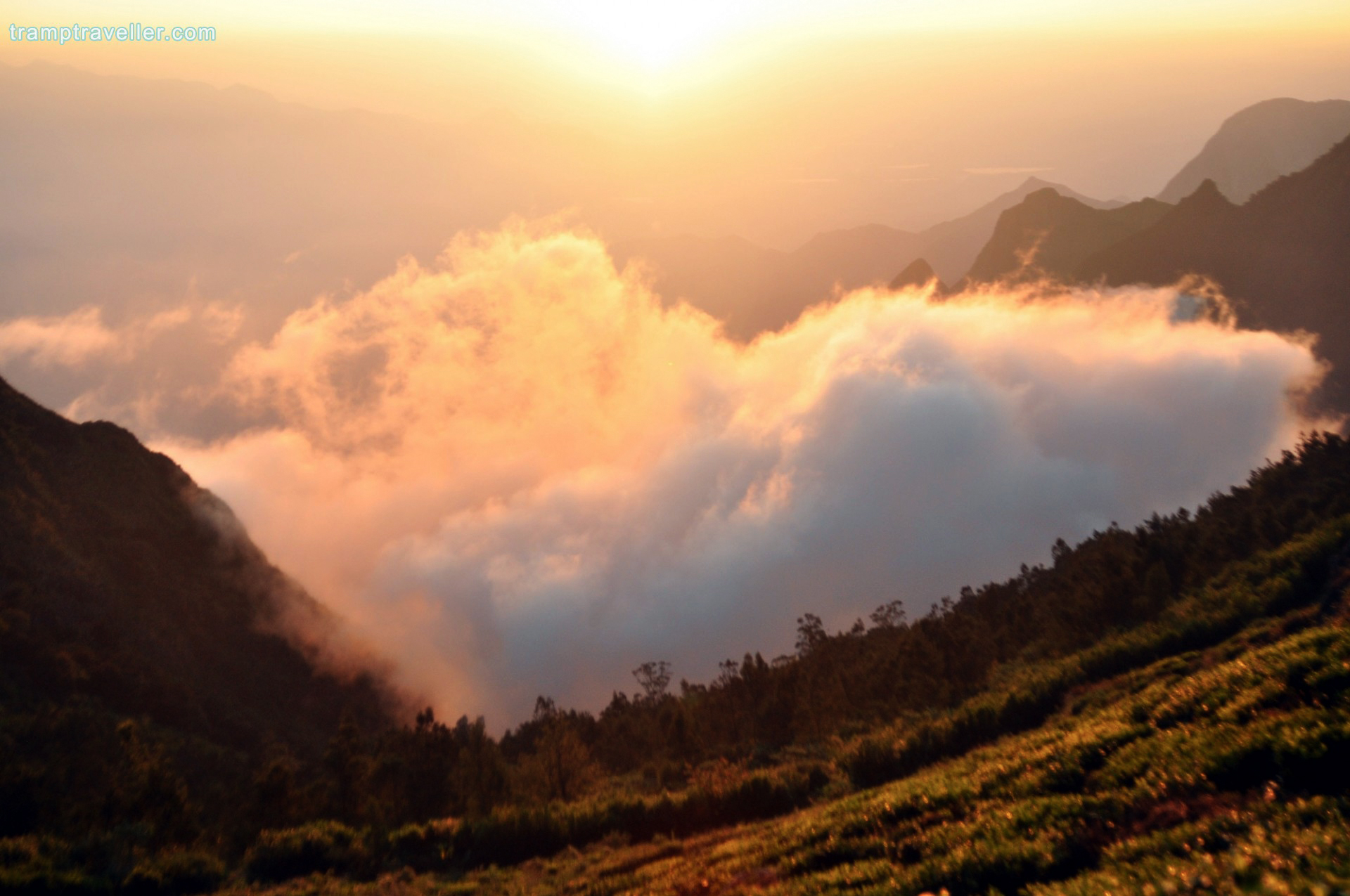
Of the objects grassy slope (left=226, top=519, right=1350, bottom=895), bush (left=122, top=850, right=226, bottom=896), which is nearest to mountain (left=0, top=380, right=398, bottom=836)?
bush (left=122, top=850, right=226, bottom=896)

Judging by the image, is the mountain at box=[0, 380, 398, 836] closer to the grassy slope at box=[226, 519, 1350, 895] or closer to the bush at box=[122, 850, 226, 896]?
the bush at box=[122, 850, 226, 896]

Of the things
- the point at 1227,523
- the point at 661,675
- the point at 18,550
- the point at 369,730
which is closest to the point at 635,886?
the point at 1227,523

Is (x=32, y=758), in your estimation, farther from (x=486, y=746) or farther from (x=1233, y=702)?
(x=1233, y=702)

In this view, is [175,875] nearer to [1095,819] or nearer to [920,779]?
[920,779]

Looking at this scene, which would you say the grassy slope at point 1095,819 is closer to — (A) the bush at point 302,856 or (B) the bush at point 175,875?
(A) the bush at point 302,856

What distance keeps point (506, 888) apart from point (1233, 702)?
18.3m

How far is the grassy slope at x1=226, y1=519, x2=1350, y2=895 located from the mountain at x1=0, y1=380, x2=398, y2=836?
47.1m

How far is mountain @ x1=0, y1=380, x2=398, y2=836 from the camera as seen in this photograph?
84.4 metres

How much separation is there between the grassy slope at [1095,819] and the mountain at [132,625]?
4715 centimetres

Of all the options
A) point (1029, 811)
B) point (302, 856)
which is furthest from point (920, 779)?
point (302, 856)

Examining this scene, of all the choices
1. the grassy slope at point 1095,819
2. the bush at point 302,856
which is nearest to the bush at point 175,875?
the bush at point 302,856

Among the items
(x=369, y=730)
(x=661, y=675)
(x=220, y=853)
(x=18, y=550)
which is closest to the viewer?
(x=220, y=853)

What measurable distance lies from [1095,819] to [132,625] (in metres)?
144

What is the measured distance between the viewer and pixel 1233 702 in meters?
15.9
